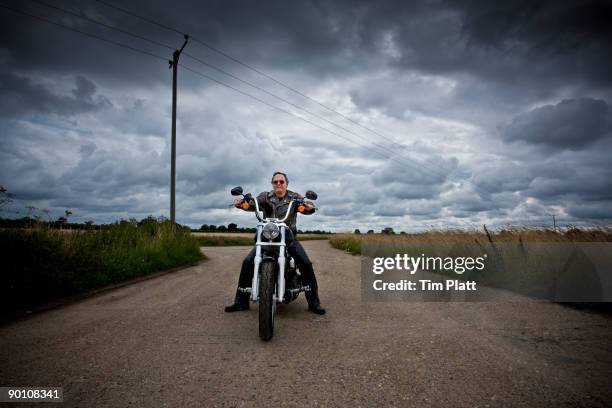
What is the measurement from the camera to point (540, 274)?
23.7 feet

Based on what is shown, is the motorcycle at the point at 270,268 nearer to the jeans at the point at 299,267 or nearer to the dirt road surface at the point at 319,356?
the jeans at the point at 299,267

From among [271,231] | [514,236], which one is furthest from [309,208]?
[514,236]

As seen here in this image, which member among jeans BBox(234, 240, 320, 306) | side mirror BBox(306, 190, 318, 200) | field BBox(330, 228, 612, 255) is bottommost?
jeans BBox(234, 240, 320, 306)

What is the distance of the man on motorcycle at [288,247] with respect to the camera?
5441 mm

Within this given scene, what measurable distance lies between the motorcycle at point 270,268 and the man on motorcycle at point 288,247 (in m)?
0.17

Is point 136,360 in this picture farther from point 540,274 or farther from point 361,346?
point 540,274

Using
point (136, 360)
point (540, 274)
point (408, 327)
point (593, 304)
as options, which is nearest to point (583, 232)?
point (540, 274)

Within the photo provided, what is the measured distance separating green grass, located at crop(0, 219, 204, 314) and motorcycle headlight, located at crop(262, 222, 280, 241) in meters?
4.20

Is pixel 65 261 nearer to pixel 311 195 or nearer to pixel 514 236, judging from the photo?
pixel 311 195

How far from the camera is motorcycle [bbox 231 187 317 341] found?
4.19m

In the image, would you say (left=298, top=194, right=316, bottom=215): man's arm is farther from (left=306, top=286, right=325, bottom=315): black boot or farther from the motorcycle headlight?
(left=306, top=286, right=325, bottom=315): black boot

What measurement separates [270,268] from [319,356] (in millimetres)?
1162

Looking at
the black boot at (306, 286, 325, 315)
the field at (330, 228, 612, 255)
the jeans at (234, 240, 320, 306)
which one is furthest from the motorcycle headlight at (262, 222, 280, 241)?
the field at (330, 228, 612, 255)

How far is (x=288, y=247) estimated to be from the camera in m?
5.36
